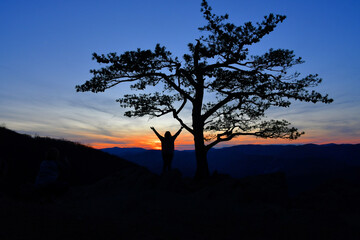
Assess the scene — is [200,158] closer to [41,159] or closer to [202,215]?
[202,215]

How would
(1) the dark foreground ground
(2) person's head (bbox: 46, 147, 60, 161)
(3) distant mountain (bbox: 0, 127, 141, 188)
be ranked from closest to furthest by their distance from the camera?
(1) the dark foreground ground < (2) person's head (bbox: 46, 147, 60, 161) < (3) distant mountain (bbox: 0, 127, 141, 188)

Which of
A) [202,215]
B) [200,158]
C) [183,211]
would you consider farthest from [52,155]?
[200,158]

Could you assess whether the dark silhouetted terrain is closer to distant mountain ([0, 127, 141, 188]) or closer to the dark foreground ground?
the dark foreground ground

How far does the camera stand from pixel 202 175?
44.0 feet

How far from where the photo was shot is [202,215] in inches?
254

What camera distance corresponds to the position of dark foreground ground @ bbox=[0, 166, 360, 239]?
4.73m

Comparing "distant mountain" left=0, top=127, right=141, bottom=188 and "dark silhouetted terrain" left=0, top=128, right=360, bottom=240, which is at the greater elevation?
"distant mountain" left=0, top=127, right=141, bottom=188

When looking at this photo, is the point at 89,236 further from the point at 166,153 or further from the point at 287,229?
the point at 166,153

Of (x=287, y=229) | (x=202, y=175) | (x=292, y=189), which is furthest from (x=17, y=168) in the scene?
(x=292, y=189)

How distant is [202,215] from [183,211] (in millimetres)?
586

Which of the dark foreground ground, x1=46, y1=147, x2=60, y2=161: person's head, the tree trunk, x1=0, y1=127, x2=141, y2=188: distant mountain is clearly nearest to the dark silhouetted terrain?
the dark foreground ground

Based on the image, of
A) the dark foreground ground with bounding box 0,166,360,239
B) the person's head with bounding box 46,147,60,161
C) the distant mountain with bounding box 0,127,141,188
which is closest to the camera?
the dark foreground ground with bounding box 0,166,360,239

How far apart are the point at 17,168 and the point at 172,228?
11918mm

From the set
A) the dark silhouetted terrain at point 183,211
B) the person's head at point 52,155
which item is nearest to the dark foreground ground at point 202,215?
the dark silhouetted terrain at point 183,211
